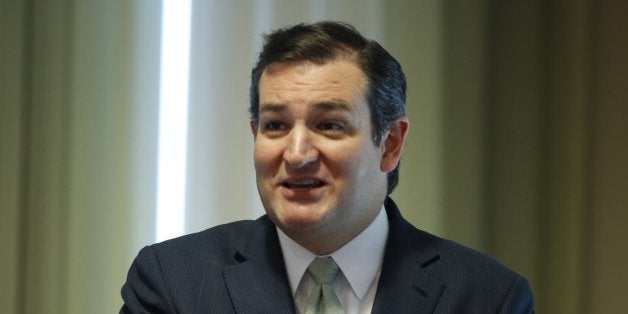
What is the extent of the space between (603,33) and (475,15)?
0.42m

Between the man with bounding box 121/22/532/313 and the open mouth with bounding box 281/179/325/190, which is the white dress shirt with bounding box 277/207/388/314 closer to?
the man with bounding box 121/22/532/313

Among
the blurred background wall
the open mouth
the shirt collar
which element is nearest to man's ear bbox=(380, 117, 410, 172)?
the shirt collar

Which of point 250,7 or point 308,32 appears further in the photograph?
point 250,7

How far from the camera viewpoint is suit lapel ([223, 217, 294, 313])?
1.82 m

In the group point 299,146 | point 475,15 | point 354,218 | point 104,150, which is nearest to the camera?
point 299,146

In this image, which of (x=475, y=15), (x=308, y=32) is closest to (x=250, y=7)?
(x=475, y=15)

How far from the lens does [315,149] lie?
5.82 ft

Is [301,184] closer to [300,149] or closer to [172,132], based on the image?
[300,149]

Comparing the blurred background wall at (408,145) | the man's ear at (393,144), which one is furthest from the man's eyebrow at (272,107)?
the blurred background wall at (408,145)

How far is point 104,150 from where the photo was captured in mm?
2828

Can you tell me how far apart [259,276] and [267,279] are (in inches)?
0.8

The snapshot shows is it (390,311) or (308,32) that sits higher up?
(308,32)

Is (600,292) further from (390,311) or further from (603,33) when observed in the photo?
(390,311)

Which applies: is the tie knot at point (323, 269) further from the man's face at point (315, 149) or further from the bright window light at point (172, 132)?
the bright window light at point (172, 132)
